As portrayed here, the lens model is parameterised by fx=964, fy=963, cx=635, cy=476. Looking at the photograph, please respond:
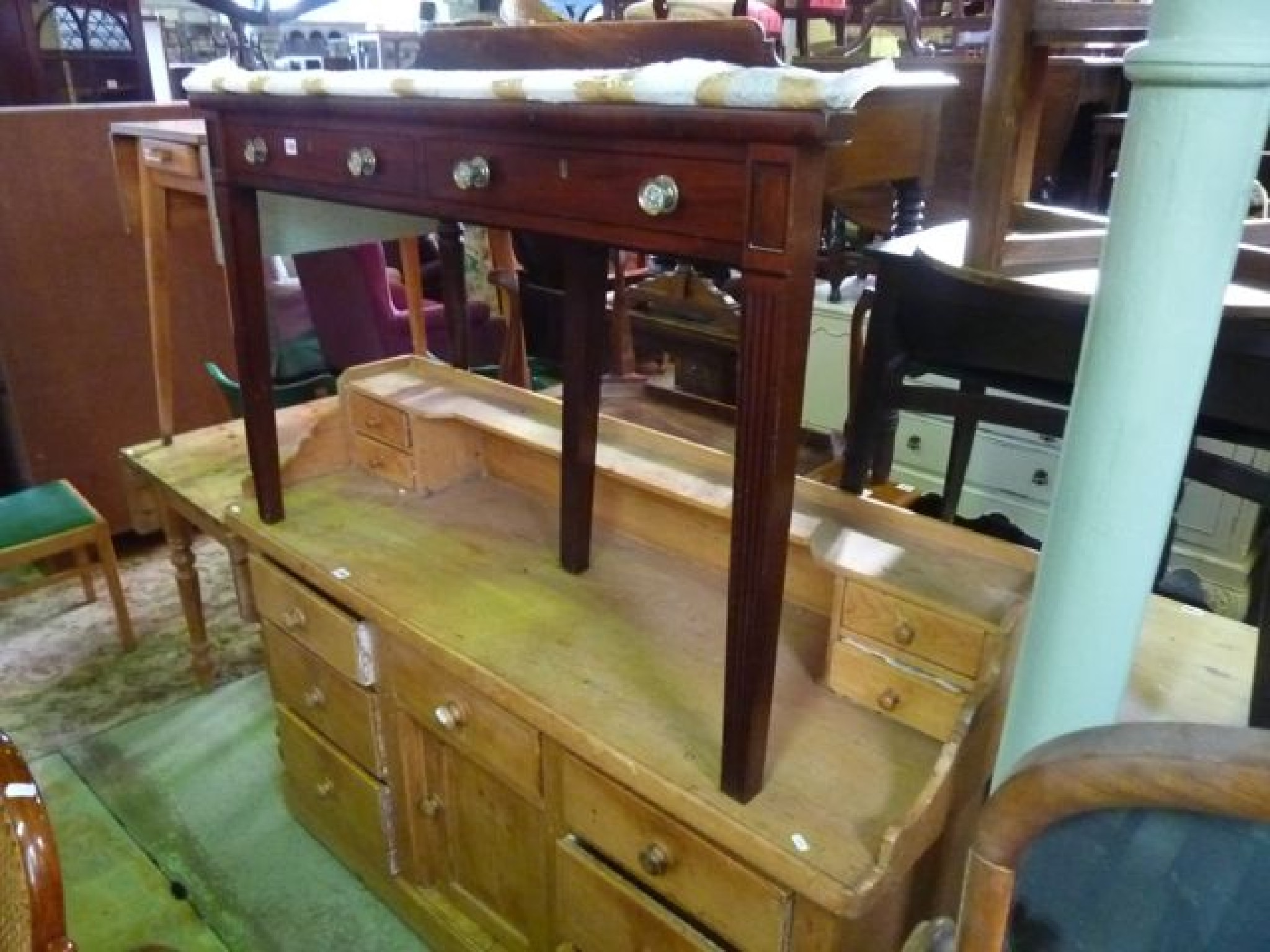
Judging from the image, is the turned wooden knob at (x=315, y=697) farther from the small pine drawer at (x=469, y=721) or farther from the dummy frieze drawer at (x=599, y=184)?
the dummy frieze drawer at (x=599, y=184)

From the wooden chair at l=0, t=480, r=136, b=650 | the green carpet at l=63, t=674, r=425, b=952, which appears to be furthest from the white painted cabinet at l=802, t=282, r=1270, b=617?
the wooden chair at l=0, t=480, r=136, b=650

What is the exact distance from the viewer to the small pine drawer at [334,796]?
1.42 m

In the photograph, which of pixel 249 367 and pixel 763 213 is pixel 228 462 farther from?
pixel 763 213

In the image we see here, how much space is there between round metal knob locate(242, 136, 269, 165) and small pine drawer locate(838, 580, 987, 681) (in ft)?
2.93

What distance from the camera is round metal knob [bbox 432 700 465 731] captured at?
117 centimetres

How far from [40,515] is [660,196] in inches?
75.4

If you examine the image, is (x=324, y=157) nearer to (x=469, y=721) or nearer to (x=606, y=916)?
(x=469, y=721)

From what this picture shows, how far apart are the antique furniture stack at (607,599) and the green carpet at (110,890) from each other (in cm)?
25

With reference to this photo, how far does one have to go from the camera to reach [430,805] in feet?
4.33

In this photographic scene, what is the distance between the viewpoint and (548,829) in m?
1.12

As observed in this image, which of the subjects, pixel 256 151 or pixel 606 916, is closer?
pixel 606 916

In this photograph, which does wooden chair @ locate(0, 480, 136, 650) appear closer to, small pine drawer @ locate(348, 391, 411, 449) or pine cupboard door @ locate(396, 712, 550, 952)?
small pine drawer @ locate(348, 391, 411, 449)

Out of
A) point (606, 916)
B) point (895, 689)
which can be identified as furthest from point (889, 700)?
point (606, 916)

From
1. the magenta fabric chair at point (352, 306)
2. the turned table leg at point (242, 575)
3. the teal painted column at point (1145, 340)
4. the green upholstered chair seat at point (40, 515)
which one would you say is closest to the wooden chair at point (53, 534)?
the green upholstered chair seat at point (40, 515)
